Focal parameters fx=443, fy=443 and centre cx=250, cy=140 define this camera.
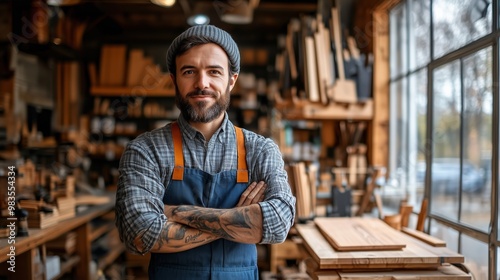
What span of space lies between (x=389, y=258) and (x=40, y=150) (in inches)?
174

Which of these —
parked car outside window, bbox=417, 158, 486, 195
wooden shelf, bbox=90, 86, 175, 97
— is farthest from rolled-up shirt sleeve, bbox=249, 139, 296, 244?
wooden shelf, bbox=90, 86, 175, 97

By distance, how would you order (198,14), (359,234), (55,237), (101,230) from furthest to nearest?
(198,14) < (101,230) < (55,237) < (359,234)

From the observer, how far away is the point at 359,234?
7.89 feet

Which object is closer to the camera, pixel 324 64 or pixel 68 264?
pixel 68 264

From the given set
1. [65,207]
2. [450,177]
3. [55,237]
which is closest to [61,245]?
[55,237]

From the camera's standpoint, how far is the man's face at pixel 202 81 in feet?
5.87

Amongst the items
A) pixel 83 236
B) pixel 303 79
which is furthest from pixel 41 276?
pixel 303 79

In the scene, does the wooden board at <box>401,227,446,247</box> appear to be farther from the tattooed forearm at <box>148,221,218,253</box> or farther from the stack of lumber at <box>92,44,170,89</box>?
the stack of lumber at <box>92,44,170,89</box>

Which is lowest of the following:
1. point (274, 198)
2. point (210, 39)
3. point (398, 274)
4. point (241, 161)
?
point (398, 274)

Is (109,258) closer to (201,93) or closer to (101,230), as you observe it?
(101,230)

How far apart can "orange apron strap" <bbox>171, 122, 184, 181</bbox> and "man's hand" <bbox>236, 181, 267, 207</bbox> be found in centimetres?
27

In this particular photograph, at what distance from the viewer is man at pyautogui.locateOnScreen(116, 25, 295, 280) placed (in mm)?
1686

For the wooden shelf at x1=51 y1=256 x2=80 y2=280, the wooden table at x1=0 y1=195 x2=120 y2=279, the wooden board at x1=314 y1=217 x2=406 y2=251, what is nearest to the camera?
the wooden board at x1=314 y1=217 x2=406 y2=251

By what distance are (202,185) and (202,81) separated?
42 centimetres
